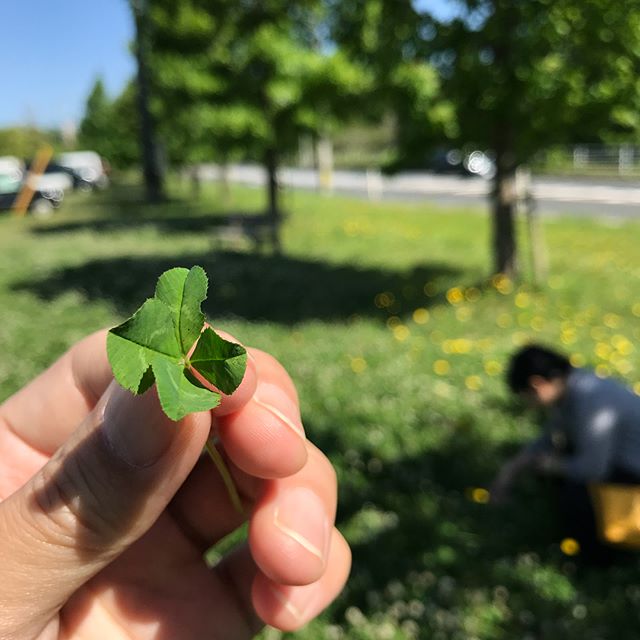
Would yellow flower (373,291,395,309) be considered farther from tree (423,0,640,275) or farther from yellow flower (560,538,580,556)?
yellow flower (560,538,580,556)

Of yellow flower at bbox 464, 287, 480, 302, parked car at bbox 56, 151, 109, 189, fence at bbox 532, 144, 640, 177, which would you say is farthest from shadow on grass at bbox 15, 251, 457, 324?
parked car at bbox 56, 151, 109, 189

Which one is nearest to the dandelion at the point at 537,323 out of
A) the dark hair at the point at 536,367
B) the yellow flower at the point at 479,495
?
the dark hair at the point at 536,367

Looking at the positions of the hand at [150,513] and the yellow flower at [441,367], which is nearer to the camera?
the hand at [150,513]

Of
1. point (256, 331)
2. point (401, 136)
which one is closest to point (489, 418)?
point (256, 331)

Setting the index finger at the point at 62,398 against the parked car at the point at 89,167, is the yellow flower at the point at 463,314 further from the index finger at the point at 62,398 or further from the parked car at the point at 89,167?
the parked car at the point at 89,167

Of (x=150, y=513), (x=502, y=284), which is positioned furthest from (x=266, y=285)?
(x=150, y=513)
